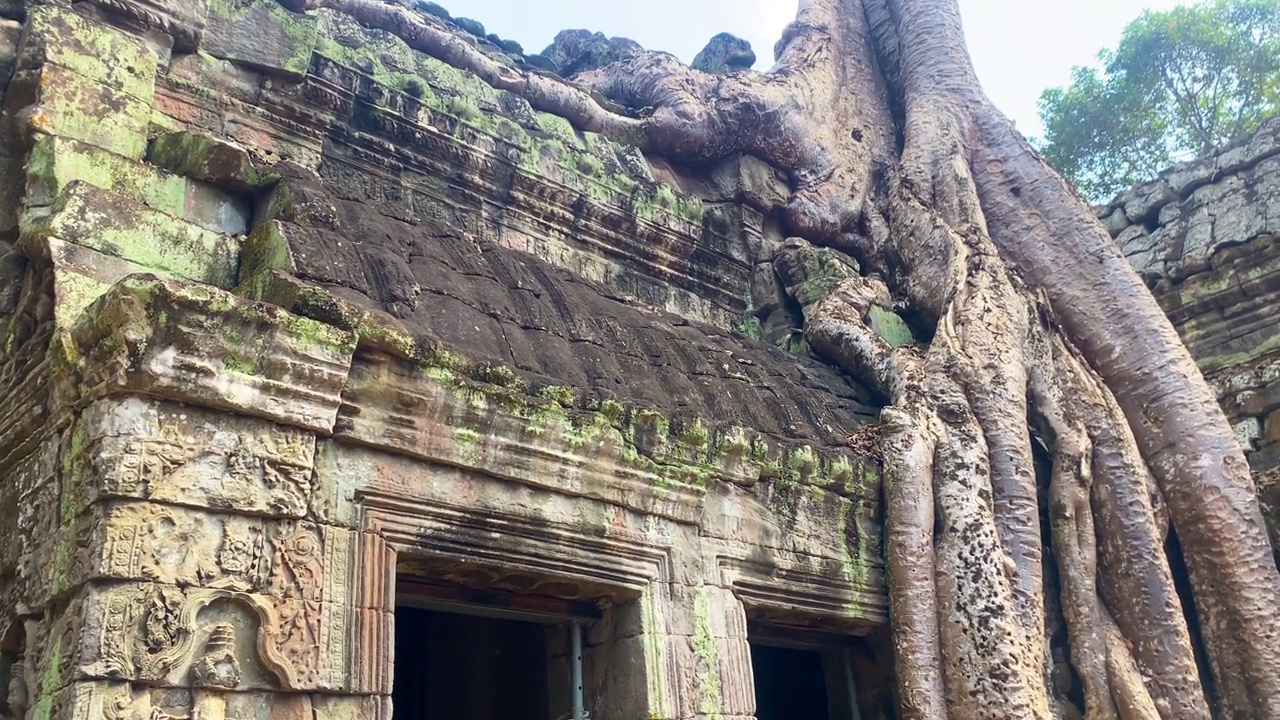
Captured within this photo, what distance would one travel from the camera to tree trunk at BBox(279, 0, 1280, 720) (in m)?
4.33

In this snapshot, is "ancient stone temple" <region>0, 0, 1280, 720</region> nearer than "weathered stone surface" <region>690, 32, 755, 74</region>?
Yes

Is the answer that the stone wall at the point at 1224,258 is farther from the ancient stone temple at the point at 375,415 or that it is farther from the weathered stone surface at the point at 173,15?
the weathered stone surface at the point at 173,15

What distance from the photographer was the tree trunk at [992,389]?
433 centimetres

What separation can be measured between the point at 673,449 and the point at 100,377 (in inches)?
72.6

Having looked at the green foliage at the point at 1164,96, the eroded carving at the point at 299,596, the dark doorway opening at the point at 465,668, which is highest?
the green foliage at the point at 1164,96

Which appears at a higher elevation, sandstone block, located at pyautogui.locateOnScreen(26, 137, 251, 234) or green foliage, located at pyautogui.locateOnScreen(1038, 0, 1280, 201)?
green foliage, located at pyautogui.locateOnScreen(1038, 0, 1280, 201)

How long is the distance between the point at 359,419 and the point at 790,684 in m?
3.23

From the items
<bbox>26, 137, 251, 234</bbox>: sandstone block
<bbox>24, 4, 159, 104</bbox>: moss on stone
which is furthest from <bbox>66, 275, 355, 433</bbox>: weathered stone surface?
<bbox>24, 4, 159, 104</bbox>: moss on stone

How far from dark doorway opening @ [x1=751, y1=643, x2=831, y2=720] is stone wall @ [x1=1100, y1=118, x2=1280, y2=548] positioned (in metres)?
2.73

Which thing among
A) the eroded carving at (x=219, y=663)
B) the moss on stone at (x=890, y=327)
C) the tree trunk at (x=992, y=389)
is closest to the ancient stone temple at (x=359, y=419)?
the eroded carving at (x=219, y=663)

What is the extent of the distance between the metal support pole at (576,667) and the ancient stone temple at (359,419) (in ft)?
0.07

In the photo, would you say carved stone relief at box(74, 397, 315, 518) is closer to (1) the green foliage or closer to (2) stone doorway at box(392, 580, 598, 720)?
(2) stone doorway at box(392, 580, 598, 720)

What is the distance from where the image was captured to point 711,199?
6.33 metres

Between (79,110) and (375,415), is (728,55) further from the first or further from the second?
(375,415)
